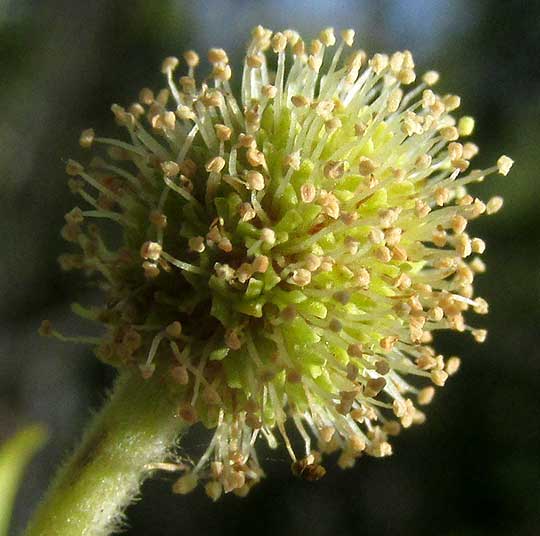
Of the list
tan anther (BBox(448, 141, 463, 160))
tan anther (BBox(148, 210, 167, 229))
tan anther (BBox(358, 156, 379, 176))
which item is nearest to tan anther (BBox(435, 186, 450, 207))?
tan anther (BBox(448, 141, 463, 160))

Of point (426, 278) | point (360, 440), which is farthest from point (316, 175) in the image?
point (360, 440)

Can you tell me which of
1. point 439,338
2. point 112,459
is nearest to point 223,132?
point 112,459

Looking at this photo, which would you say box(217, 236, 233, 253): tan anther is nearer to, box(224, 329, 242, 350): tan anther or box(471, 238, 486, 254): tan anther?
box(224, 329, 242, 350): tan anther

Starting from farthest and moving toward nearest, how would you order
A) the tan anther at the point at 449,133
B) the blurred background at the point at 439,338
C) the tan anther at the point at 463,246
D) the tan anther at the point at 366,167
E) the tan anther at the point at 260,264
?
the blurred background at the point at 439,338 → the tan anther at the point at 449,133 → the tan anther at the point at 463,246 → the tan anther at the point at 366,167 → the tan anther at the point at 260,264

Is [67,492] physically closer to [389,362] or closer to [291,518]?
[389,362]

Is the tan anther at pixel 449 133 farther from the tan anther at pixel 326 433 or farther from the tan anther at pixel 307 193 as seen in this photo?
the tan anther at pixel 326 433

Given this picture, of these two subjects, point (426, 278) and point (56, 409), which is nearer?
point (426, 278)

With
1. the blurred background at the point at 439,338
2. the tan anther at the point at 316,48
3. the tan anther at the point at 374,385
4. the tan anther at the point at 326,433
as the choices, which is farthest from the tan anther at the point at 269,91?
the blurred background at the point at 439,338
